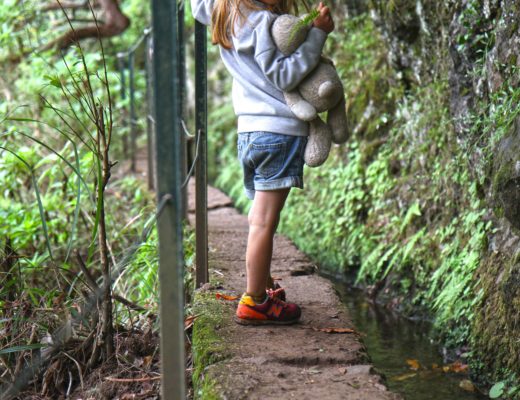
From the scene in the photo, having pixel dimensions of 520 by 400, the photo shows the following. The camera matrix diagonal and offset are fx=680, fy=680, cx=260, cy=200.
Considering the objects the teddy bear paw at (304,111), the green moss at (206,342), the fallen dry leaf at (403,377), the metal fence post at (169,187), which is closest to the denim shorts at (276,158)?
the teddy bear paw at (304,111)

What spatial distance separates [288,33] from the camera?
8.57 feet

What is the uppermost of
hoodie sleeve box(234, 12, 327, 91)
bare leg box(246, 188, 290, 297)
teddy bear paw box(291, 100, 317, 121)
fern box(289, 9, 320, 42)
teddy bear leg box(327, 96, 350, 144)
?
fern box(289, 9, 320, 42)

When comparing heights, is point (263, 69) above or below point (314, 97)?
above

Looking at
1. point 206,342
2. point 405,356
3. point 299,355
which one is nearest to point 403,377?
Answer: point 405,356

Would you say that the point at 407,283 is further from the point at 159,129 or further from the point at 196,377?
the point at 159,129

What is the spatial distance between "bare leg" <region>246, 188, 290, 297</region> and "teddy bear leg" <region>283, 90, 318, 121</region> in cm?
32

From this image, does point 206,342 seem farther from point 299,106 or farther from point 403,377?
point 403,377

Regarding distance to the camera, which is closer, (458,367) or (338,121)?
(338,121)

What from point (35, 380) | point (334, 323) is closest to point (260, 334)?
point (334, 323)

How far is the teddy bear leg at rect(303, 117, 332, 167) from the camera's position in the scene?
2748 millimetres

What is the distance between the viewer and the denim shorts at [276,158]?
2.75 meters

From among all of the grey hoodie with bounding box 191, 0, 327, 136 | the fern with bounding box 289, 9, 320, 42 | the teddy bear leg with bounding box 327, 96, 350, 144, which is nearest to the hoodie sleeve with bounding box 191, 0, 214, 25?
the grey hoodie with bounding box 191, 0, 327, 136

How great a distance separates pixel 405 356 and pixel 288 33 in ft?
7.56

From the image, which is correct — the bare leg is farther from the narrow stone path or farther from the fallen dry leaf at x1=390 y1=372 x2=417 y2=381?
the fallen dry leaf at x1=390 y1=372 x2=417 y2=381
